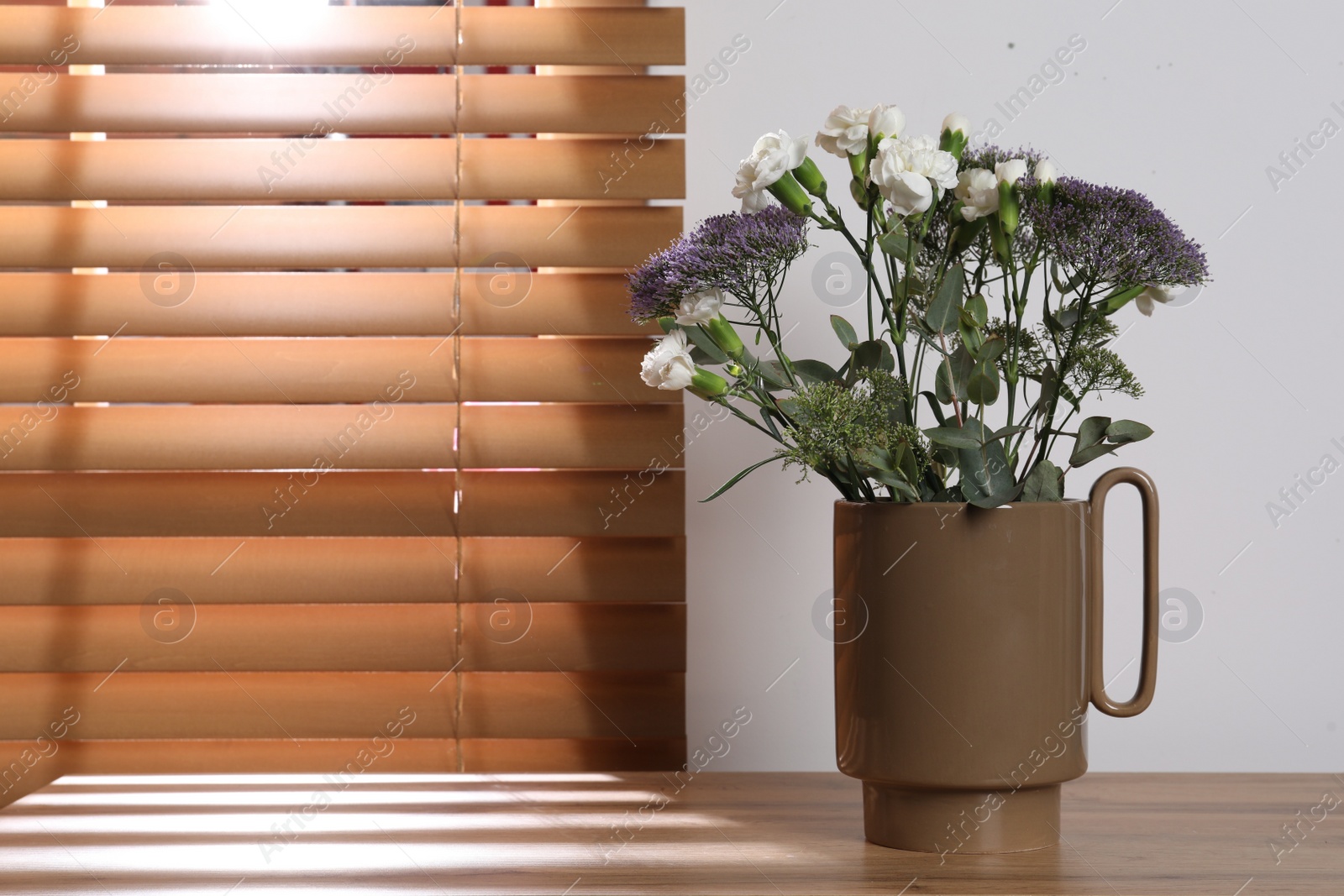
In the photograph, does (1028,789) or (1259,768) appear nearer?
(1028,789)

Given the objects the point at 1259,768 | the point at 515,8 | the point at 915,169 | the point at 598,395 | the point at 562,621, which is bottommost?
the point at 1259,768

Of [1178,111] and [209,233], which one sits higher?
[1178,111]

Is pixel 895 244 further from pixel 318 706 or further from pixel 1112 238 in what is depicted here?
pixel 318 706

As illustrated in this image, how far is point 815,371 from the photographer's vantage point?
740mm

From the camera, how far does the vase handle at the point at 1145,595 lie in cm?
71

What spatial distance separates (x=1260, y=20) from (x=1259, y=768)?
0.70 metres

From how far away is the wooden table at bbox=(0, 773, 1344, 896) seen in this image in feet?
2.14

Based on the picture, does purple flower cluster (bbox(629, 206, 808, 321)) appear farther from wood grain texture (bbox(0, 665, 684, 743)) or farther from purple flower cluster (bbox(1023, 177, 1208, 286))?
wood grain texture (bbox(0, 665, 684, 743))

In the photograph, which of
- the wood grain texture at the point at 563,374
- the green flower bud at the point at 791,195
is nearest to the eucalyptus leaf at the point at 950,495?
the green flower bud at the point at 791,195

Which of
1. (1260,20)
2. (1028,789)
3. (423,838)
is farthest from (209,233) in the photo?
(1260,20)

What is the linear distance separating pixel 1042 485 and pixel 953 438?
0.26ft

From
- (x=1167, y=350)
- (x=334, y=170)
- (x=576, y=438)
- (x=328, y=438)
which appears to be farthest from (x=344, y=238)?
(x=1167, y=350)

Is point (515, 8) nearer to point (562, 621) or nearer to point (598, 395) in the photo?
point (598, 395)

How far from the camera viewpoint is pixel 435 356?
3.18ft
